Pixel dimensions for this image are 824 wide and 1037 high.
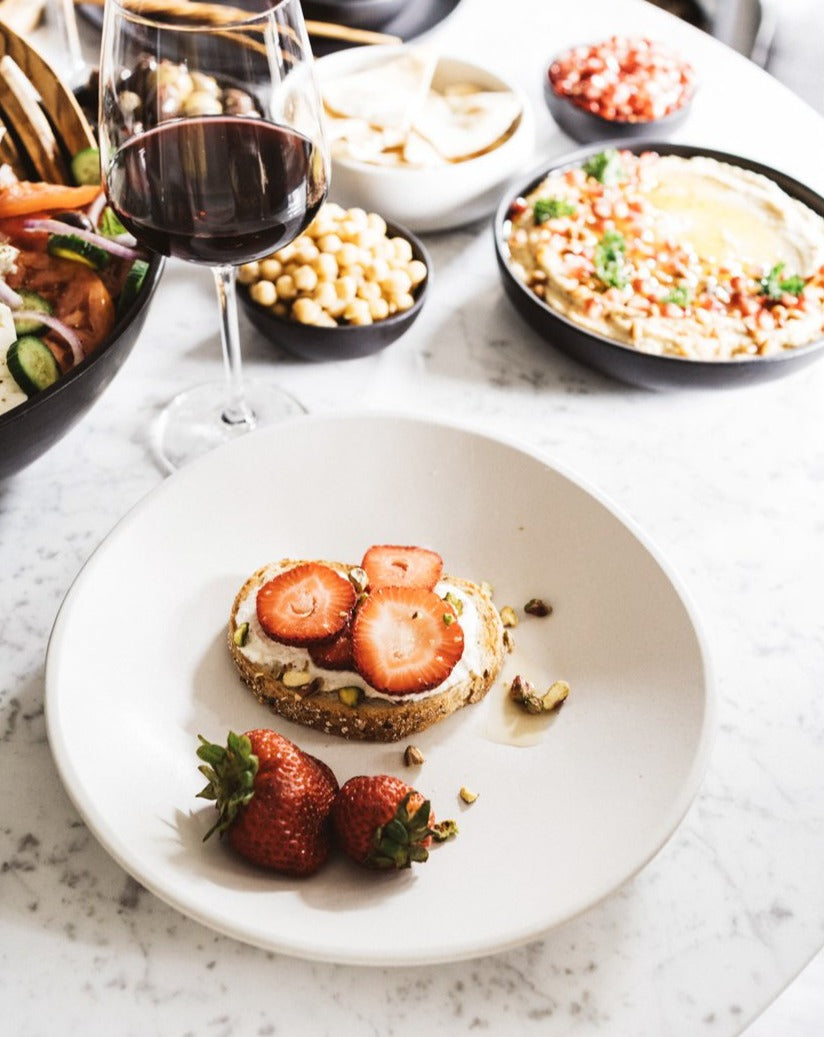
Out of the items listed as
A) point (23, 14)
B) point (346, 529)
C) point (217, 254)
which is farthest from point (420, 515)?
point (23, 14)

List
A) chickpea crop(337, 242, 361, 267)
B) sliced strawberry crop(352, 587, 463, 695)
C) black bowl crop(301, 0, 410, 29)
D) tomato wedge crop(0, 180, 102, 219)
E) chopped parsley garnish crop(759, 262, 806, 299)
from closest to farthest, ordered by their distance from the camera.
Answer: sliced strawberry crop(352, 587, 463, 695) → tomato wedge crop(0, 180, 102, 219) → chickpea crop(337, 242, 361, 267) → chopped parsley garnish crop(759, 262, 806, 299) → black bowl crop(301, 0, 410, 29)

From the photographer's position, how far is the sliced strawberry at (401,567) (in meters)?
1.06

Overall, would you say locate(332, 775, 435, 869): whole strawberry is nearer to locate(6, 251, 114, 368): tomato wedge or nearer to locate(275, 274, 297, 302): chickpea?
locate(6, 251, 114, 368): tomato wedge

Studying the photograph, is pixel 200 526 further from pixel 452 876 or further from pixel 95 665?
pixel 452 876

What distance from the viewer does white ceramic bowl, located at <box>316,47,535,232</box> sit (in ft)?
5.13

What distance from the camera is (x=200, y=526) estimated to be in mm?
1140

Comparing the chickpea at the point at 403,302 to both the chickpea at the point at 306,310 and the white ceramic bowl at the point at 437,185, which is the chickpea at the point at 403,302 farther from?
the white ceramic bowl at the point at 437,185

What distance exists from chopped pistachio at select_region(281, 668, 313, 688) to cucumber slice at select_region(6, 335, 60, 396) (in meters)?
0.42

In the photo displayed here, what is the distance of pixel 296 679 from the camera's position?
990 millimetres

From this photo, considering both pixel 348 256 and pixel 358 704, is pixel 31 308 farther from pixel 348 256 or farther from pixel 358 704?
pixel 358 704

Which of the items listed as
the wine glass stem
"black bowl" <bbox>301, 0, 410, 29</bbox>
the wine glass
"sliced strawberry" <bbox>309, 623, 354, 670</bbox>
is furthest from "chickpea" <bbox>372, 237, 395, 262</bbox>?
"black bowl" <bbox>301, 0, 410, 29</bbox>

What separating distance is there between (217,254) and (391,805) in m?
0.60

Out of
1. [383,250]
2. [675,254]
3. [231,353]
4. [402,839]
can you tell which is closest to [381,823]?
[402,839]

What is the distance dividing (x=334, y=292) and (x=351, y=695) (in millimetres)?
625
